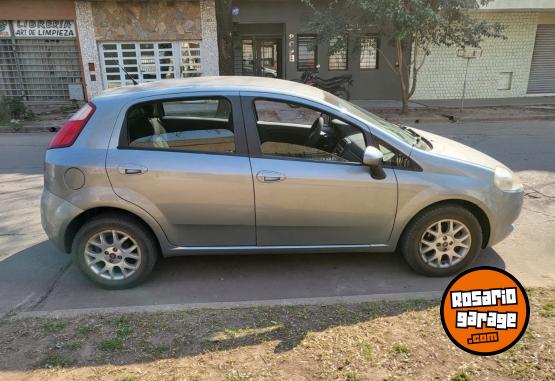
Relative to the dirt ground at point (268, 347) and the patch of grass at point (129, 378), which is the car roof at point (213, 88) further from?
the patch of grass at point (129, 378)

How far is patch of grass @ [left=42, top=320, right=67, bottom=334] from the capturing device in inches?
118

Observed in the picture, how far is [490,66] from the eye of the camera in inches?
674

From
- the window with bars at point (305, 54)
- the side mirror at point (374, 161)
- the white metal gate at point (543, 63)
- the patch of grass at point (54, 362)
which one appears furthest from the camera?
the white metal gate at point (543, 63)

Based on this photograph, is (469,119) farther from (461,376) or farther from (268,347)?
(268,347)

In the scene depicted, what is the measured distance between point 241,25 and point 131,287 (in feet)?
48.1

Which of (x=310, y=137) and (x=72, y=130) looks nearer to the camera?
(x=72, y=130)

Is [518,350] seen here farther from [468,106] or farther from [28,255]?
[468,106]

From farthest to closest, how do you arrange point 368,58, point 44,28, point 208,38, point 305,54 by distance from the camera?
point 368,58, point 305,54, point 208,38, point 44,28

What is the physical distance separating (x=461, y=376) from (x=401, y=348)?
1.23 ft

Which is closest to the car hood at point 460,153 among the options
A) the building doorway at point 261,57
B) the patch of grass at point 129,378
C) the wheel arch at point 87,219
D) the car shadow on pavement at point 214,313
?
the car shadow on pavement at point 214,313

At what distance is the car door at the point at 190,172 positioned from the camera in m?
3.43

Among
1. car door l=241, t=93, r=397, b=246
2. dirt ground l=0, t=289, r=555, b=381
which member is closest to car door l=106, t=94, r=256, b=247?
car door l=241, t=93, r=397, b=246

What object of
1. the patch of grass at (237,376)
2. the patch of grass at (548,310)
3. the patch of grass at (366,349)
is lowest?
the patch of grass at (237,376)

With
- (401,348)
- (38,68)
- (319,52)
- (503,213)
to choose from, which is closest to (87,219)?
(401,348)
